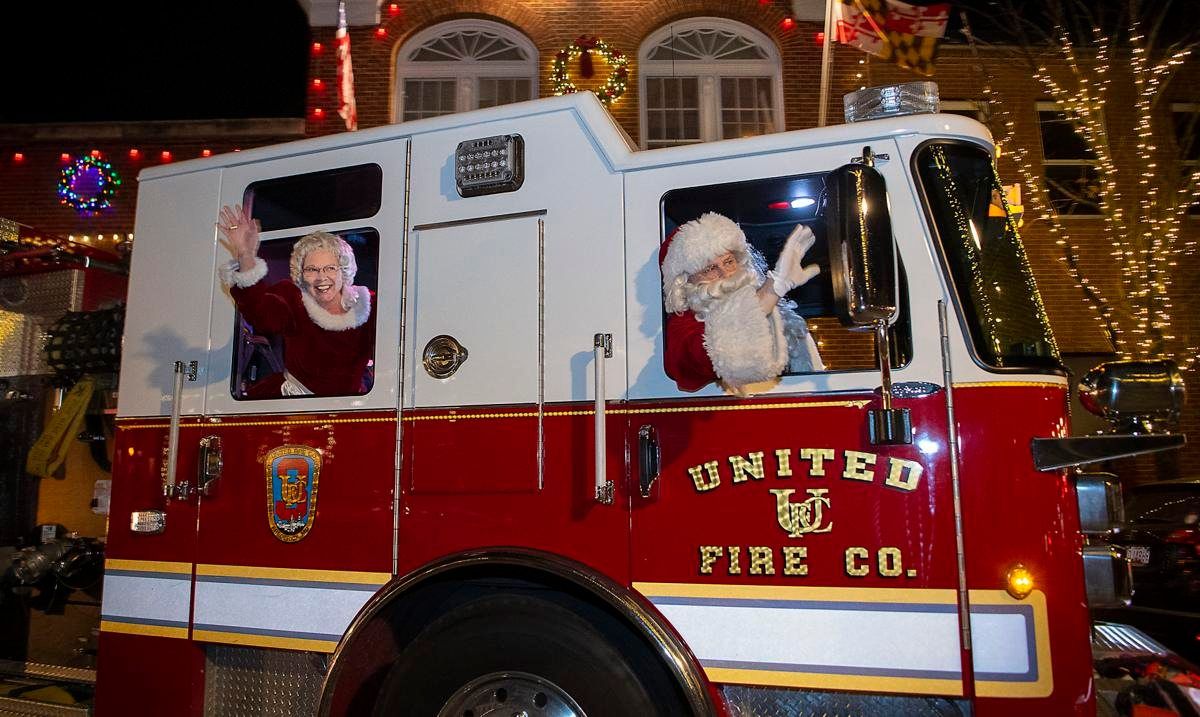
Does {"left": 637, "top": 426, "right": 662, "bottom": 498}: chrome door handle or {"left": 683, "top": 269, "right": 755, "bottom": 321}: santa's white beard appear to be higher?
{"left": 683, "top": 269, "right": 755, "bottom": 321}: santa's white beard

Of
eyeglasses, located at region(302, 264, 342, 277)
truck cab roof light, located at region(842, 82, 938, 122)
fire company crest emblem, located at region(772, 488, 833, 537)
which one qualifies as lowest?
fire company crest emblem, located at region(772, 488, 833, 537)

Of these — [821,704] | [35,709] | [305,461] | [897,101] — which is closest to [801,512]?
[821,704]

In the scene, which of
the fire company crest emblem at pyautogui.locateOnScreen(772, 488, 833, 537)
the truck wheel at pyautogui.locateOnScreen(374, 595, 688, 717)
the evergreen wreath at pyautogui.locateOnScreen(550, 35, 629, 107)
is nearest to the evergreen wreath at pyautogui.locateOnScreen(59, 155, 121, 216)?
the evergreen wreath at pyautogui.locateOnScreen(550, 35, 629, 107)

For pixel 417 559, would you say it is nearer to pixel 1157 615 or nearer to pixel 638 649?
pixel 638 649

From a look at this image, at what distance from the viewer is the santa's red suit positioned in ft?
10.5

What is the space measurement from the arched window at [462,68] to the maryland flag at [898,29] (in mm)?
4720

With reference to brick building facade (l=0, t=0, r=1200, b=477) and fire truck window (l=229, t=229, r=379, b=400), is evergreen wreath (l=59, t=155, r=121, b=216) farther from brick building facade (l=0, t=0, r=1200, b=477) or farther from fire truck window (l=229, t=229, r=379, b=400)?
fire truck window (l=229, t=229, r=379, b=400)

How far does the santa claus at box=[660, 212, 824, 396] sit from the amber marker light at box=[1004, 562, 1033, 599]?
3.01 feet

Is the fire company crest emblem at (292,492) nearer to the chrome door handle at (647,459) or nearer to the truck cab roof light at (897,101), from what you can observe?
the chrome door handle at (647,459)

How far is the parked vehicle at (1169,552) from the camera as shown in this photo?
18.4 feet

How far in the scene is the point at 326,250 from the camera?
10.5 feet

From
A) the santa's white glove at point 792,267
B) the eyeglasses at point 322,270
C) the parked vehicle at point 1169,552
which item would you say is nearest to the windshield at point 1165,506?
the parked vehicle at point 1169,552

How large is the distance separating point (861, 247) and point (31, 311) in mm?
4836

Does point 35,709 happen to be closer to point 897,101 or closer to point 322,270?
point 322,270
